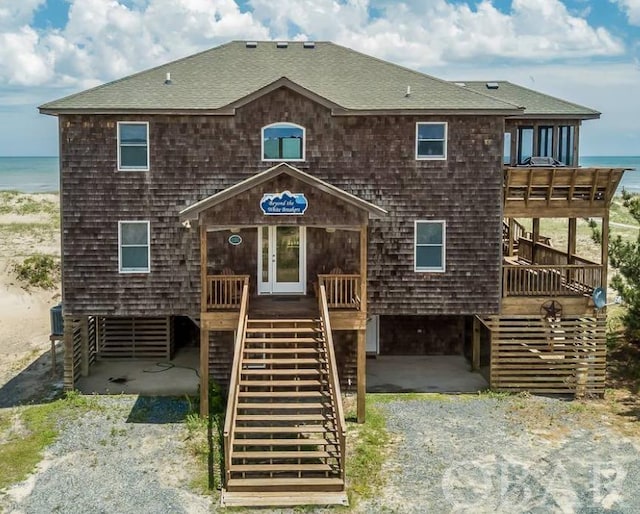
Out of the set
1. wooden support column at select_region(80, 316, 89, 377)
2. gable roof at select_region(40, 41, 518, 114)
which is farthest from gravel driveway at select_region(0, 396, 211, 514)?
gable roof at select_region(40, 41, 518, 114)

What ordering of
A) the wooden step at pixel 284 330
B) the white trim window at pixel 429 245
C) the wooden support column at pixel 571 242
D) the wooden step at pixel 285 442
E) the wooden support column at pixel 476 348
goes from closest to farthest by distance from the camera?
the wooden step at pixel 285 442, the wooden step at pixel 284 330, the white trim window at pixel 429 245, the wooden support column at pixel 571 242, the wooden support column at pixel 476 348

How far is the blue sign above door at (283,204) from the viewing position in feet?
53.9

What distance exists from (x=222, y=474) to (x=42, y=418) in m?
5.37

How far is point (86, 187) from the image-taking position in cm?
1764

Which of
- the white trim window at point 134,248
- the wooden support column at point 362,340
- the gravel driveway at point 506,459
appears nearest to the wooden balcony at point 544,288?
the gravel driveway at point 506,459

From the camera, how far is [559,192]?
17.9 meters

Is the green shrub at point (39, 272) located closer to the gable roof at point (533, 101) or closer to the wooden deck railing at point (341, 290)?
the wooden deck railing at point (341, 290)

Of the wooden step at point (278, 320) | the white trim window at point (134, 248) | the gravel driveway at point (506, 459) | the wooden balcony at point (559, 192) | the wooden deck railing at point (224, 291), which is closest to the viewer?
the gravel driveway at point (506, 459)

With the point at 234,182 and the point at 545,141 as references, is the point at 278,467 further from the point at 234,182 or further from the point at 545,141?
the point at 545,141

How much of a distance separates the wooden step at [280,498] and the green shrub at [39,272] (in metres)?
21.3

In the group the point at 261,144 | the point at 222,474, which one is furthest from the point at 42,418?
the point at 261,144

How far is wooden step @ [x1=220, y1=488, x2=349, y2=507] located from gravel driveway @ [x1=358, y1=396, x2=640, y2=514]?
537 millimetres

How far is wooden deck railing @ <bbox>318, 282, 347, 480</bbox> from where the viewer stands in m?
12.6

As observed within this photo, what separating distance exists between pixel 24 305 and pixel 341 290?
17220mm
